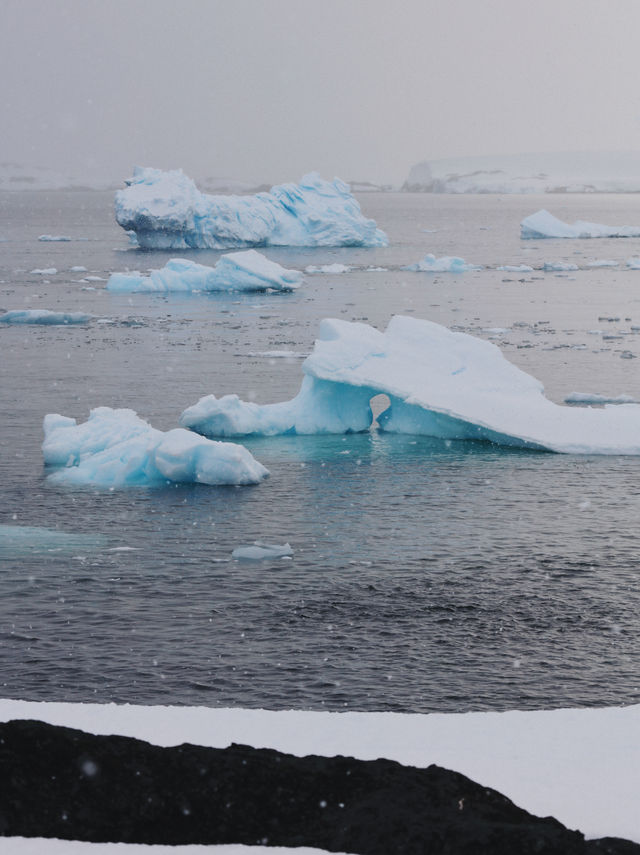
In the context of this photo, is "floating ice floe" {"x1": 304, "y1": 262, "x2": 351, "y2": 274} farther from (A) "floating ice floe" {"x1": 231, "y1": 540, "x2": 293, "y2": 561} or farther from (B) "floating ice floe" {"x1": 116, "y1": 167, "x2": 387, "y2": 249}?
(A) "floating ice floe" {"x1": 231, "y1": 540, "x2": 293, "y2": 561}

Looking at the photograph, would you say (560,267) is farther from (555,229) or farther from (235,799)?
(235,799)

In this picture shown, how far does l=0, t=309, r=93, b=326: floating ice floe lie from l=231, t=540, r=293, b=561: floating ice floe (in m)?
27.9

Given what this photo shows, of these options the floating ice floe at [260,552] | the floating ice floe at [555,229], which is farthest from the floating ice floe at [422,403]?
the floating ice floe at [555,229]

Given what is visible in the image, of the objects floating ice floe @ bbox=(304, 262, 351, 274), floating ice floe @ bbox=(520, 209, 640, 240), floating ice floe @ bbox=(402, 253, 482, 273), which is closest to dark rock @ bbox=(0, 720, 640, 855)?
floating ice floe @ bbox=(304, 262, 351, 274)

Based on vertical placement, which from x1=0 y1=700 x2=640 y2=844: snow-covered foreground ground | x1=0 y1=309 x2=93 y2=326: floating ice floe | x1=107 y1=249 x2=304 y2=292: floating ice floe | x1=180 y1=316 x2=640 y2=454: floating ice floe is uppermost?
x1=107 y1=249 x2=304 y2=292: floating ice floe

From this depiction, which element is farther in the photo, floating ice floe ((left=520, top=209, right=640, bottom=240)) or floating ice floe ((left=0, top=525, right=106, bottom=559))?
floating ice floe ((left=520, top=209, right=640, bottom=240))

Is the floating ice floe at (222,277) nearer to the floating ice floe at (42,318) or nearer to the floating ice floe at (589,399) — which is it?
the floating ice floe at (42,318)

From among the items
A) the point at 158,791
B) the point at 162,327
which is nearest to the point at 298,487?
the point at 158,791

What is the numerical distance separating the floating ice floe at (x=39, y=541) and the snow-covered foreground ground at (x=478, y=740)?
7906 millimetres

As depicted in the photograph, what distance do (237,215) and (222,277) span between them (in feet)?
64.1

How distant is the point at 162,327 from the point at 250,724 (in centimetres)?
3337

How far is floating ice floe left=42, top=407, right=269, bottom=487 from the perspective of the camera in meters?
19.7

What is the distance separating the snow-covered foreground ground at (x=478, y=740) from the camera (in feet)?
21.4

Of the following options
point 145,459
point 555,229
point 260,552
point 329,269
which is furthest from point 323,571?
point 555,229
